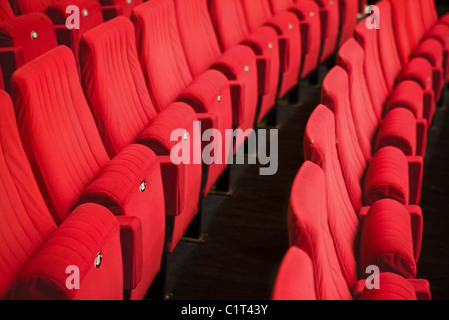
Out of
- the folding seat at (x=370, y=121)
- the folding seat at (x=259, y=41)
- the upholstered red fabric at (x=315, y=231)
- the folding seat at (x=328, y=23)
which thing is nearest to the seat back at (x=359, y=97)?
the folding seat at (x=370, y=121)

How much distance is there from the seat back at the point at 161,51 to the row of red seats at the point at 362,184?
14 cm

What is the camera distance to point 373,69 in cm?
63

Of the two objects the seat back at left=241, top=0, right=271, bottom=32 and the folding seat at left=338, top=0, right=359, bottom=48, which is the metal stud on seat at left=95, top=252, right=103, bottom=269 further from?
the folding seat at left=338, top=0, right=359, bottom=48

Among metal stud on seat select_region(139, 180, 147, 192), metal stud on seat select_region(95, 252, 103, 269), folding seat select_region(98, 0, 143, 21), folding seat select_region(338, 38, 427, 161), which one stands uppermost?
folding seat select_region(98, 0, 143, 21)

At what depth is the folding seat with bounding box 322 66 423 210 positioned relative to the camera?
41 centimetres

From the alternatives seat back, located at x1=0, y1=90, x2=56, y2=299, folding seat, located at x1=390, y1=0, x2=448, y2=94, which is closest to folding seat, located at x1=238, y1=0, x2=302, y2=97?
folding seat, located at x1=390, y1=0, x2=448, y2=94

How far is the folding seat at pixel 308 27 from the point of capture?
0.80m

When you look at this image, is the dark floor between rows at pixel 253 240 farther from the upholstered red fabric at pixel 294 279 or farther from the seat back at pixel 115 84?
the upholstered red fabric at pixel 294 279

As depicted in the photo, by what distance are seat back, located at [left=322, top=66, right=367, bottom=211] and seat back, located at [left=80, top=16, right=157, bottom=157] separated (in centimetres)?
14

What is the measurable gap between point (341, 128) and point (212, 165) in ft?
0.34

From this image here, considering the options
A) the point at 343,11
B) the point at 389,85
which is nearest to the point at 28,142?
the point at 389,85

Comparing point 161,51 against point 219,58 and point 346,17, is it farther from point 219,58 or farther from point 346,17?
point 346,17
